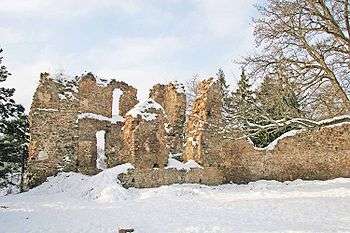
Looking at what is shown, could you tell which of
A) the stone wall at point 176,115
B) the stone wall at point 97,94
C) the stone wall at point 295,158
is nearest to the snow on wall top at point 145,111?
the stone wall at point 97,94

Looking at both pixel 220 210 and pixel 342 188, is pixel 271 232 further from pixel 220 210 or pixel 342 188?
pixel 342 188

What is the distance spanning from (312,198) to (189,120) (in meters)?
10.2

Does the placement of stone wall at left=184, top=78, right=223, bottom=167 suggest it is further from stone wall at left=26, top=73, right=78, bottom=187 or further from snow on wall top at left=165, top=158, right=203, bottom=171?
stone wall at left=26, top=73, right=78, bottom=187

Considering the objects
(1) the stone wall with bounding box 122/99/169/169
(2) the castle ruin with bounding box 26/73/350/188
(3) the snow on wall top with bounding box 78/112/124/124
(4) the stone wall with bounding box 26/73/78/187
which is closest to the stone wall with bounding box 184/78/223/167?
(2) the castle ruin with bounding box 26/73/350/188

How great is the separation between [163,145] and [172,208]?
7.74 m

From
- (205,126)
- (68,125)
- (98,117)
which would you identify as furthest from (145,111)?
(68,125)

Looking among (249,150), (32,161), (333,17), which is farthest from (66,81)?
(333,17)

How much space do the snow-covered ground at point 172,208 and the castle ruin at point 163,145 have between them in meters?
1.49

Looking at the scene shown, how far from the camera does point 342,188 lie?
18.0 meters

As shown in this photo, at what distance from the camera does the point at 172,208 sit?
14.3 m

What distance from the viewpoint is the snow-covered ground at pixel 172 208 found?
11.1 metres

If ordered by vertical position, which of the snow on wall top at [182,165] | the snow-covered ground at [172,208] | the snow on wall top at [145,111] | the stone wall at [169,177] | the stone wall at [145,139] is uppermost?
the snow on wall top at [145,111]

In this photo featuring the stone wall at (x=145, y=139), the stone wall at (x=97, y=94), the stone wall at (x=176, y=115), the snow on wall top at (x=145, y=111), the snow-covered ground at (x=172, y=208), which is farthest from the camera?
the stone wall at (x=176, y=115)

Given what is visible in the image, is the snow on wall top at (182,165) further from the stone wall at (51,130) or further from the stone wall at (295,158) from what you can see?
the stone wall at (51,130)
